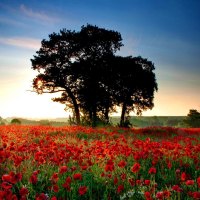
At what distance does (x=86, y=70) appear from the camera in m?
32.7

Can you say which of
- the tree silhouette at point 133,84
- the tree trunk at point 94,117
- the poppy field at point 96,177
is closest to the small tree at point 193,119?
the tree silhouette at point 133,84

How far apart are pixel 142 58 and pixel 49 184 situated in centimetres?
3188

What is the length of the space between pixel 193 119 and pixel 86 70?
41687 mm

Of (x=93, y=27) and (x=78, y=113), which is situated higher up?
(x=93, y=27)

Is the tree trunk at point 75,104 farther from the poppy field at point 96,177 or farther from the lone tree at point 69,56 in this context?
the poppy field at point 96,177

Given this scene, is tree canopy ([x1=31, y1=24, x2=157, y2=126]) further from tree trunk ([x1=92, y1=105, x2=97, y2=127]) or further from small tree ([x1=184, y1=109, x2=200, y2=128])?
small tree ([x1=184, y1=109, x2=200, y2=128])

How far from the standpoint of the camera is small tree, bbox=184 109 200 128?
67.1 meters

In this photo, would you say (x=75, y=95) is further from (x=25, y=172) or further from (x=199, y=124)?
(x=199, y=124)

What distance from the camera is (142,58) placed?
3669 cm

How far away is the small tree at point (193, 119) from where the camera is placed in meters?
67.1

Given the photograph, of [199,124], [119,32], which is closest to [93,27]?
[119,32]

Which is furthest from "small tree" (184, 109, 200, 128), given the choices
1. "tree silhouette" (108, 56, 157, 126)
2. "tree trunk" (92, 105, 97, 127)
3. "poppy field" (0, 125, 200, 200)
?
"poppy field" (0, 125, 200, 200)

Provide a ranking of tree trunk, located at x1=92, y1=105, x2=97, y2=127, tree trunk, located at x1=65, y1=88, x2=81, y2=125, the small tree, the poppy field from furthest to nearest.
Result: the small tree → tree trunk, located at x1=65, y1=88, x2=81, y2=125 → tree trunk, located at x1=92, y1=105, x2=97, y2=127 → the poppy field

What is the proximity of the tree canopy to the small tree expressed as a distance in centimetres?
3690
